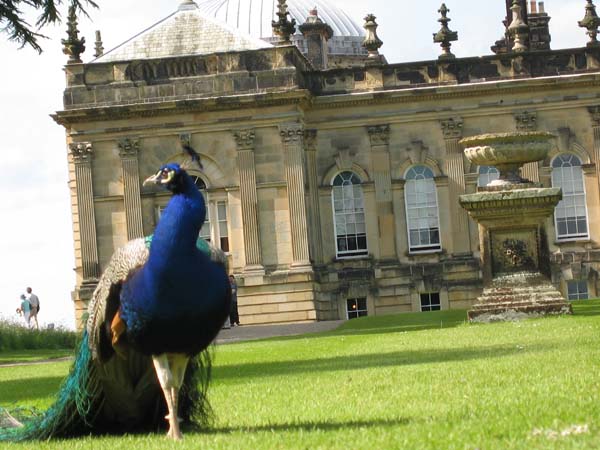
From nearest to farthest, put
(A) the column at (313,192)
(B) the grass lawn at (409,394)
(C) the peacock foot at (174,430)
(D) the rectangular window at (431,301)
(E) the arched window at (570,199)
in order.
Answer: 1. (B) the grass lawn at (409,394)
2. (C) the peacock foot at (174,430)
3. (D) the rectangular window at (431,301)
4. (A) the column at (313,192)
5. (E) the arched window at (570,199)

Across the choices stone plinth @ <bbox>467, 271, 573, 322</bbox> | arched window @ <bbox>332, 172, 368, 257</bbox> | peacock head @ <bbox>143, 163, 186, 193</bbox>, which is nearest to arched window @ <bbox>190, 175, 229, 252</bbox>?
arched window @ <bbox>332, 172, 368, 257</bbox>

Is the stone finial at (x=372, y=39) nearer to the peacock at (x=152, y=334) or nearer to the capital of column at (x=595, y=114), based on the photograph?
the capital of column at (x=595, y=114)

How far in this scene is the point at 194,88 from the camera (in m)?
49.4

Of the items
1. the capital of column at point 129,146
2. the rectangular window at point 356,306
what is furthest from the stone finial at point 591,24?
the capital of column at point 129,146

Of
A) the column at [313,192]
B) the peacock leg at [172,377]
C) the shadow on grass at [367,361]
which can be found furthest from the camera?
the column at [313,192]

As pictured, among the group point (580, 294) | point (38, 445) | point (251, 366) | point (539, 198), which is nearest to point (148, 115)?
point (580, 294)

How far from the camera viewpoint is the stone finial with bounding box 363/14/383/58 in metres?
52.6

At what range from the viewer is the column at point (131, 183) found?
4969cm

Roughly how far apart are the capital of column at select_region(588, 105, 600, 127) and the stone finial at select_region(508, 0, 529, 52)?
110 inches

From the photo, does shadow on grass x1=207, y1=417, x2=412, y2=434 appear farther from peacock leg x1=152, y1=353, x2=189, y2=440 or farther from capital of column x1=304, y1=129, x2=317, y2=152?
capital of column x1=304, y1=129, x2=317, y2=152

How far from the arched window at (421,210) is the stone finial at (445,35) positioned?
402 centimetres

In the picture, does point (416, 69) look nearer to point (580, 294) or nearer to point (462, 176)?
point (462, 176)

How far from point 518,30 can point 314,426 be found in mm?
41825

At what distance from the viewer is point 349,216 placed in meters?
50.9
